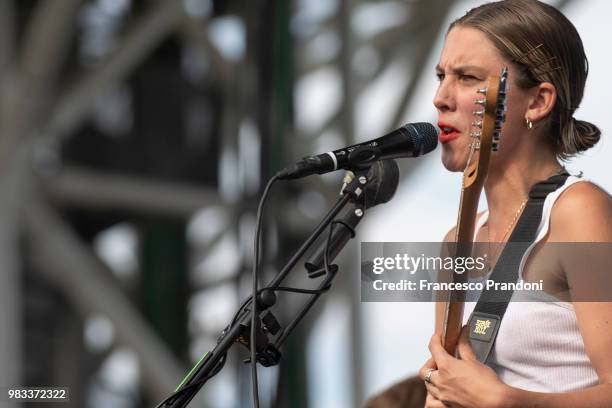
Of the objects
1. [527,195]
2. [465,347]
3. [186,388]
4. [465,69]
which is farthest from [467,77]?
[186,388]

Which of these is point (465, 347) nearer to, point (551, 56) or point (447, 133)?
point (447, 133)

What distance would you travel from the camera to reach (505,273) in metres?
1.98

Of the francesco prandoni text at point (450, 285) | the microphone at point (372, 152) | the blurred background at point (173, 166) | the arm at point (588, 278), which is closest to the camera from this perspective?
the arm at point (588, 278)

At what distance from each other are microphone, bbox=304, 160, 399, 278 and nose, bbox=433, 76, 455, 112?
13cm

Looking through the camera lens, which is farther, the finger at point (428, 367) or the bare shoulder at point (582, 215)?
the finger at point (428, 367)

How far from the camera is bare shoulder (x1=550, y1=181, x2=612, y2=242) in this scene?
189 centimetres

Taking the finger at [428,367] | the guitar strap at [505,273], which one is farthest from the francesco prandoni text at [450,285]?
the finger at [428,367]

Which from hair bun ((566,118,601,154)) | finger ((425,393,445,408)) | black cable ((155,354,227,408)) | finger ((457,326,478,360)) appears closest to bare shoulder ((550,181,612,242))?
hair bun ((566,118,601,154))

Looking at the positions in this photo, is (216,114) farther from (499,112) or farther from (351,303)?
(499,112)

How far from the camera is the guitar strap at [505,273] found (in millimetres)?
1961

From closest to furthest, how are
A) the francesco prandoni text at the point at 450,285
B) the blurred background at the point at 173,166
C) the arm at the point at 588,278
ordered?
the arm at the point at 588,278 < the francesco prandoni text at the point at 450,285 < the blurred background at the point at 173,166

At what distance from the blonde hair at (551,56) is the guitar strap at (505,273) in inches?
3.4

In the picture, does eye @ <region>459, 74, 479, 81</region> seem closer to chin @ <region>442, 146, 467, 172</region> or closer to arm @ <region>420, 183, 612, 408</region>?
chin @ <region>442, 146, 467, 172</region>

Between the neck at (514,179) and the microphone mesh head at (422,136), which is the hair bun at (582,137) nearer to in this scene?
the neck at (514,179)
